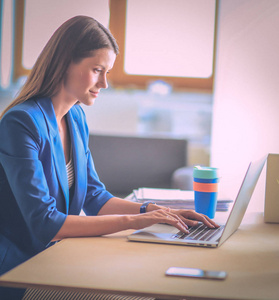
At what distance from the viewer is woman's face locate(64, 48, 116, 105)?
1.32 meters

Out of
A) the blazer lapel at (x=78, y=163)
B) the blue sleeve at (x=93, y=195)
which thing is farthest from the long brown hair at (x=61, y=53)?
the blue sleeve at (x=93, y=195)

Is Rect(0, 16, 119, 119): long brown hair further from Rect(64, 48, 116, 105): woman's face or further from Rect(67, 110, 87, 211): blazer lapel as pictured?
Rect(67, 110, 87, 211): blazer lapel

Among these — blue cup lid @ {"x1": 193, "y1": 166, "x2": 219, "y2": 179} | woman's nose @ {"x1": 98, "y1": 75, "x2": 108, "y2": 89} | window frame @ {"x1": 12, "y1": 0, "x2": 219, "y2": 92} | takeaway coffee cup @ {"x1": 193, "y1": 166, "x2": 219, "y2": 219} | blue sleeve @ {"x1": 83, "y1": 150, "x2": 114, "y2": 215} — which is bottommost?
blue sleeve @ {"x1": 83, "y1": 150, "x2": 114, "y2": 215}

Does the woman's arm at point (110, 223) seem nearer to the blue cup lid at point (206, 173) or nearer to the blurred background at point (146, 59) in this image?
the blue cup lid at point (206, 173)

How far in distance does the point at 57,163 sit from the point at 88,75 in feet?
1.00

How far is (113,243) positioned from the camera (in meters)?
0.98

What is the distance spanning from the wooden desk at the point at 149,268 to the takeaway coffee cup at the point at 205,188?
218 mm

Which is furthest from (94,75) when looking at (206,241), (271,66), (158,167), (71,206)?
(158,167)

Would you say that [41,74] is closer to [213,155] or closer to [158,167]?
[213,155]

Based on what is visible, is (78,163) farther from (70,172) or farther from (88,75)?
(88,75)

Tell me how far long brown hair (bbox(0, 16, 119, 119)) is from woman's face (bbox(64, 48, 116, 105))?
0.06ft

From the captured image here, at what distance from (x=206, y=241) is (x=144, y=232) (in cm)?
16

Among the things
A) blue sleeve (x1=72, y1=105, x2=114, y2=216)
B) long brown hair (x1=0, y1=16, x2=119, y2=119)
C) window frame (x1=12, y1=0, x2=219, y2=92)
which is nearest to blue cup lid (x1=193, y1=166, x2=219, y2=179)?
blue sleeve (x1=72, y1=105, x2=114, y2=216)

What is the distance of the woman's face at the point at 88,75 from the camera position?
1324mm
